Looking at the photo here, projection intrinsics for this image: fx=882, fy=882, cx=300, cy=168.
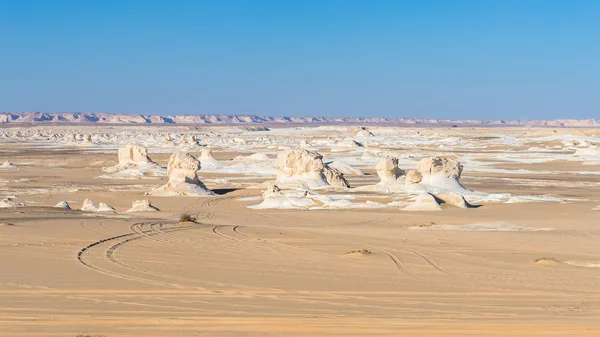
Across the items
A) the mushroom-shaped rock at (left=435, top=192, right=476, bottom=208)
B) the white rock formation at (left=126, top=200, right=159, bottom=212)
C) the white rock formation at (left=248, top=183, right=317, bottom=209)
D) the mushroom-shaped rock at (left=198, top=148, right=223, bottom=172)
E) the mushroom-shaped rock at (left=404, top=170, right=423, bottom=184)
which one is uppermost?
the mushroom-shaped rock at (left=404, top=170, right=423, bottom=184)

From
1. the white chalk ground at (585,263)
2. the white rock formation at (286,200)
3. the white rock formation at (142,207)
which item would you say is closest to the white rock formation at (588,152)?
the white rock formation at (286,200)

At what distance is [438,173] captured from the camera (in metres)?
27.5

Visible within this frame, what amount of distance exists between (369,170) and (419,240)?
28768 mm

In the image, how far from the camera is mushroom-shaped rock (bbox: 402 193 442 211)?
23.0m

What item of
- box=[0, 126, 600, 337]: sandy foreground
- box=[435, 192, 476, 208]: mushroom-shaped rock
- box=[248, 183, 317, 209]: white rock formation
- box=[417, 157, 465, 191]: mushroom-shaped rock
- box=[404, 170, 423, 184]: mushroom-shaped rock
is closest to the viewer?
box=[0, 126, 600, 337]: sandy foreground

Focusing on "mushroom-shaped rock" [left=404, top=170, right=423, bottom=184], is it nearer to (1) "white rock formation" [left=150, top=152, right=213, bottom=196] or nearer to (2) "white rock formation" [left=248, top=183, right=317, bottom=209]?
(2) "white rock formation" [left=248, top=183, right=317, bottom=209]

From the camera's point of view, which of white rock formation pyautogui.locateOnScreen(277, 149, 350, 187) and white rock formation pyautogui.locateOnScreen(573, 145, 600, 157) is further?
white rock formation pyautogui.locateOnScreen(573, 145, 600, 157)

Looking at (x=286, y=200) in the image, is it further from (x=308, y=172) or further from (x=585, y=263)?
(x=585, y=263)

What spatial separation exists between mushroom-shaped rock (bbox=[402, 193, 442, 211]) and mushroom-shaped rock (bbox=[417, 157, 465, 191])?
364 centimetres

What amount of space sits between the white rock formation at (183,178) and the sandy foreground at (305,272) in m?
4.33

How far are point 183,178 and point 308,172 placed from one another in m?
4.21

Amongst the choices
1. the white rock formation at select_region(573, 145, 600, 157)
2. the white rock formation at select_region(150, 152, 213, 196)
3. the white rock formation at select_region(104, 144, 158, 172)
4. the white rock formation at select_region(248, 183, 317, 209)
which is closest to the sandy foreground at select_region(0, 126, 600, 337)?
the white rock formation at select_region(248, 183, 317, 209)

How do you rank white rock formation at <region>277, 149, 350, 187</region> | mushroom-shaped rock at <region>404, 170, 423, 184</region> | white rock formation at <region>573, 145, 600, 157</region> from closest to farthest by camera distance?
mushroom-shaped rock at <region>404, 170, 423, 184</region> → white rock formation at <region>277, 149, 350, 187</region> → white rock formation at <region>573, 145, 600, 157</region>

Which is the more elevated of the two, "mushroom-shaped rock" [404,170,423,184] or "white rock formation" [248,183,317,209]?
"mushroom-shaped rock" [404,170,423,184]
